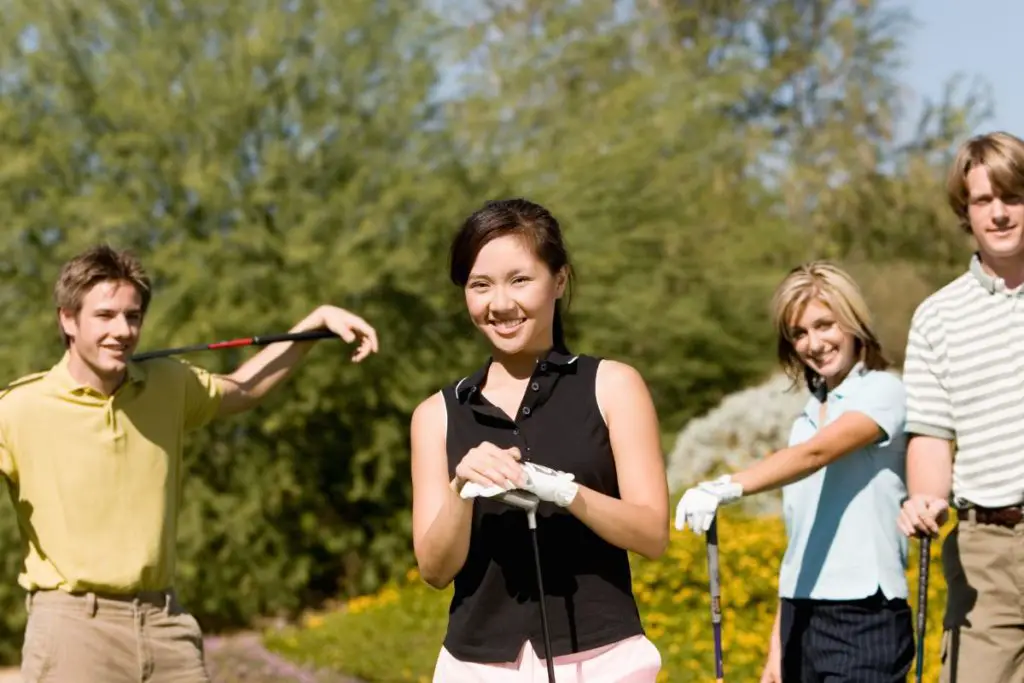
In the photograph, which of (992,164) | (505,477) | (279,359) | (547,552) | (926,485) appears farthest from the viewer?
(279,359)

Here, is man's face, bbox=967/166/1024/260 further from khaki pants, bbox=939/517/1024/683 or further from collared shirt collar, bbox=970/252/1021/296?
khaki pants, bbox=939/517/1024/683

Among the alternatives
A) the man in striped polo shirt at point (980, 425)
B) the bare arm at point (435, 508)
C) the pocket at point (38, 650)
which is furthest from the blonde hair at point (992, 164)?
the pocket at point (38, 650)

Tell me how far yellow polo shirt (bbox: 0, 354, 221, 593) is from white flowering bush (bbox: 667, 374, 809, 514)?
6126 mm

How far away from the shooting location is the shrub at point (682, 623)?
22.8 ft

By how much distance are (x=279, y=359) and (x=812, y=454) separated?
76.4 inches

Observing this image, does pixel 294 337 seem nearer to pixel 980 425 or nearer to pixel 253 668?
pixel 980 425

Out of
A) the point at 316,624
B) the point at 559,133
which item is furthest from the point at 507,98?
the point at 316,624

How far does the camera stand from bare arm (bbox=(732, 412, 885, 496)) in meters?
3.76

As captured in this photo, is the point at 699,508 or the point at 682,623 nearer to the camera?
the point at 699,508

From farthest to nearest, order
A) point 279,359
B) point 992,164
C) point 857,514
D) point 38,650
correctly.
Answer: point 279,359 < point 38,650 < point 857,514 < point 992,164

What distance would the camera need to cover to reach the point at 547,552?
9.49 ft

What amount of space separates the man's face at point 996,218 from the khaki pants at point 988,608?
709mm

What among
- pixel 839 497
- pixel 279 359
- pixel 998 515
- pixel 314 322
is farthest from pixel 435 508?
pixel 279 359

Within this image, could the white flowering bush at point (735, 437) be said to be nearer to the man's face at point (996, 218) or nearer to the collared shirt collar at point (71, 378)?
the collared shirt collar at point (71, 378)
